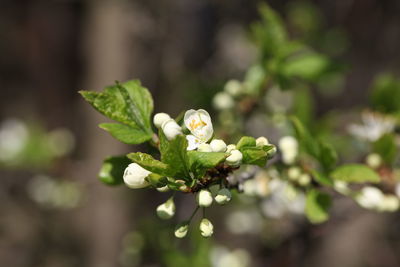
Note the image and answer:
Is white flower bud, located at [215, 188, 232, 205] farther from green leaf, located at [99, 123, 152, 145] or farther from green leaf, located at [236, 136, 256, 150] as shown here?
green leaf, located at [99, 123, 152, 145]

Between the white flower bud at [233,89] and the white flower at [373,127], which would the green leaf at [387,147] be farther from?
the white flower bud at [233,89]

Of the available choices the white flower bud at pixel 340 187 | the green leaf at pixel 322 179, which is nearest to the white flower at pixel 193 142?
the green leaf at pixel 322 179

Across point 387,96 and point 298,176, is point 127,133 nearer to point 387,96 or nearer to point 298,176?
point 298,176

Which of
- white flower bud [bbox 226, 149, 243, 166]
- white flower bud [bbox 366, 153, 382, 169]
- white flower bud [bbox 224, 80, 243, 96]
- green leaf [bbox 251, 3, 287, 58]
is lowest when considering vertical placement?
white flower bud [bbox 226, 149, 243, 166]

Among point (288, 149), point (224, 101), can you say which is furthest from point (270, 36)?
point (288, 149)

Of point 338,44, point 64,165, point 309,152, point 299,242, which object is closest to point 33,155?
point 64,165

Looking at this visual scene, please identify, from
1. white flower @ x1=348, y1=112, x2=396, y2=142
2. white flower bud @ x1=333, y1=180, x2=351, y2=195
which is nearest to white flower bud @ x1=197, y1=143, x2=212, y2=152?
white flower bud @ x1=333, y1=180, x2=351, y2=195
